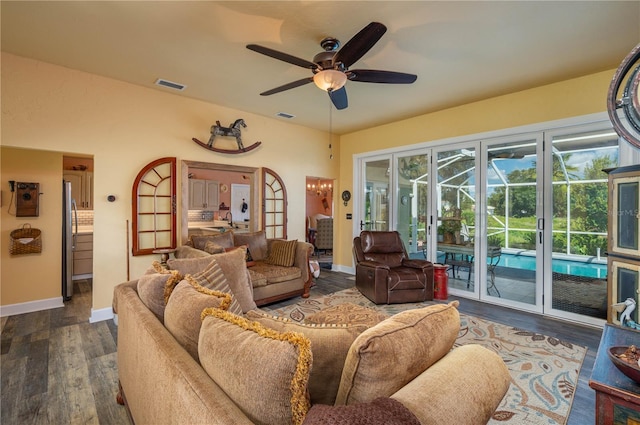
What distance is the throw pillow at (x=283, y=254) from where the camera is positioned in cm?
420

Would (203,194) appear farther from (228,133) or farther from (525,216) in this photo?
(525,216)

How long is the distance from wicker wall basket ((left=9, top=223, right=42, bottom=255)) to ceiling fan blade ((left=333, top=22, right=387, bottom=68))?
440 cm

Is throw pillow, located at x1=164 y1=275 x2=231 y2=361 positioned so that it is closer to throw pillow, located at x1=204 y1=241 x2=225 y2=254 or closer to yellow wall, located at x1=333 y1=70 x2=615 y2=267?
throw pillow, located at x1=204 y1=241 x2=225 y2=254

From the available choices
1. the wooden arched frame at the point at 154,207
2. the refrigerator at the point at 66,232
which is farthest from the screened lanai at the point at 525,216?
the refrigerator at the point at 66,232

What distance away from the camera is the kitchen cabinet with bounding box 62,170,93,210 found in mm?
5262

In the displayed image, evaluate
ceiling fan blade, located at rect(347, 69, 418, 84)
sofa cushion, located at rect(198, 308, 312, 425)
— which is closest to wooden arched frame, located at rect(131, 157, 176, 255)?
ceiling fan blade, located at rect(347, 69, 418, 84)

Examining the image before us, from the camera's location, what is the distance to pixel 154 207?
399cm

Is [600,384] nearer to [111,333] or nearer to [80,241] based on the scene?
[111,333]

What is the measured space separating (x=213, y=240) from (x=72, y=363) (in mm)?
1821

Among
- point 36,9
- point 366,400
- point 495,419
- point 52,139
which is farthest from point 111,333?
point 495,419

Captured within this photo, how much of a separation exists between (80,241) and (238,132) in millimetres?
3601

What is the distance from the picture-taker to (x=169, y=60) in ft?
10.2

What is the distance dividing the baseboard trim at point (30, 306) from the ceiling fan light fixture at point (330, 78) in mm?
4502

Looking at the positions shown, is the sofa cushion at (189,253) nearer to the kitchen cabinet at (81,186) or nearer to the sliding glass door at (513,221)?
the kitchen cabinet at (81,186)
